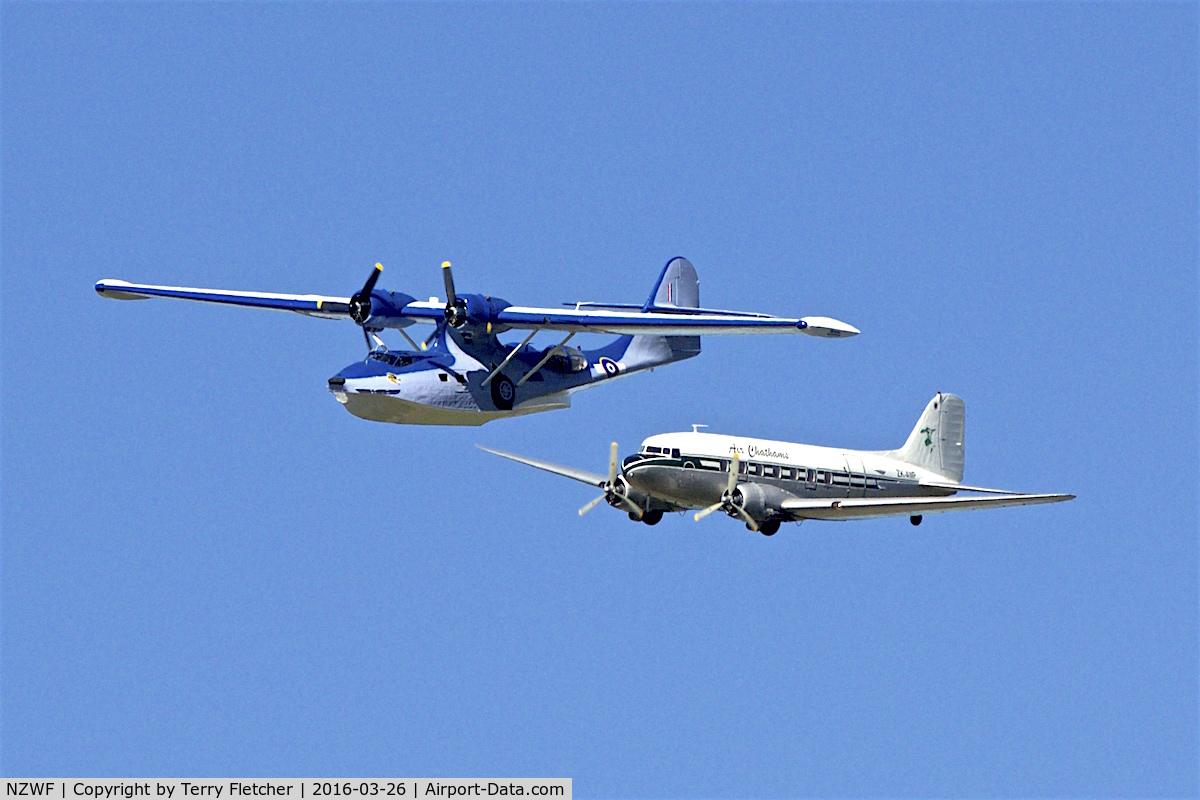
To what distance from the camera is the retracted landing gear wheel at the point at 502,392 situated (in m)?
39.0

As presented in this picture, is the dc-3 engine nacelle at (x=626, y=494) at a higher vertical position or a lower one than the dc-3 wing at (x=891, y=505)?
higher

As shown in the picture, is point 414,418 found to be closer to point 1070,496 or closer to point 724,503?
point 724,503

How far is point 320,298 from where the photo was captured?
41.2m

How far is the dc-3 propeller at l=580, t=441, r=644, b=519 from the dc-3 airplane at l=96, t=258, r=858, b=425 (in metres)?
2.69

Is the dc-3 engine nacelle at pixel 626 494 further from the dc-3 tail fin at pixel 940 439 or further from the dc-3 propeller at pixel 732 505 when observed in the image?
the dc-3 tail fin at pixel 940 439

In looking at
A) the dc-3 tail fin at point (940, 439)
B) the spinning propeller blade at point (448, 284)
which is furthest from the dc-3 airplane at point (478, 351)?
the dc-3 tail fin at point (940, 439)

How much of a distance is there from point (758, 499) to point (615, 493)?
319 cm

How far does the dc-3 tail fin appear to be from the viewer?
41438mm

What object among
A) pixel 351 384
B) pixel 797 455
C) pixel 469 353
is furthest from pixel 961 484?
pixel 351 384

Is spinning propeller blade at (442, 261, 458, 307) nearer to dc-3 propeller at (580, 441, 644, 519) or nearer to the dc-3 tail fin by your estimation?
dc-3 propeller at (580, 441, 644, 519)

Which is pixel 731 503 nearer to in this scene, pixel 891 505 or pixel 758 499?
pixel 758 499

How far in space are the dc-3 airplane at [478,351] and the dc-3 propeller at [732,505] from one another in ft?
9.64

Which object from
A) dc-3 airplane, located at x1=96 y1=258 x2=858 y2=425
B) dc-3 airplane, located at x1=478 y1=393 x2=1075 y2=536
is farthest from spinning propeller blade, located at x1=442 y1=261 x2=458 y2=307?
dc-3 airplane, located at x1=478 y1=393 x2=1075 y2=536

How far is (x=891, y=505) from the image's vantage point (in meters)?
36.7
